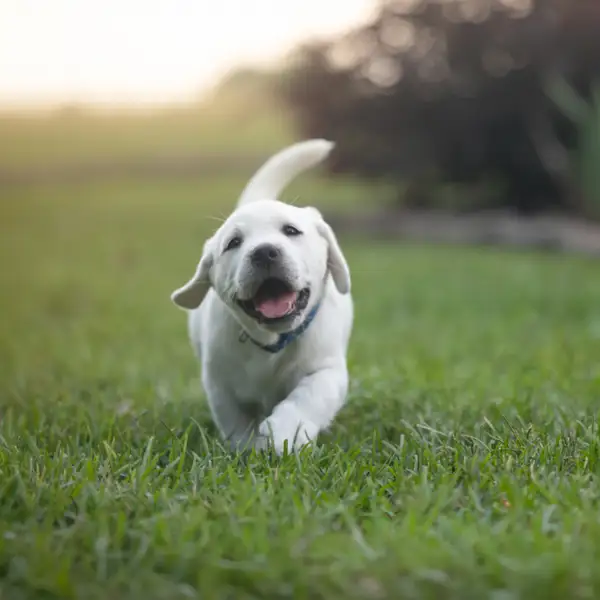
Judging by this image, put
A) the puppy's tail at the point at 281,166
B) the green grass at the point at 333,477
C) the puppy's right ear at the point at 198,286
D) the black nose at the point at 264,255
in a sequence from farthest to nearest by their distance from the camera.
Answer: the puppy's tail at the point at 281,166 < the puppy's right ear at the point at 198,286 < the black nose at the point at 264,255 < the green grass at the point at 333,477

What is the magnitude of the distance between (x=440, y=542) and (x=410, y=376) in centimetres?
228

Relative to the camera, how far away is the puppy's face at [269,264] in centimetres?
275

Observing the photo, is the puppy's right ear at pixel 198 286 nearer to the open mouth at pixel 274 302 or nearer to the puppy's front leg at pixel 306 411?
the open mouth at pixel 274 302

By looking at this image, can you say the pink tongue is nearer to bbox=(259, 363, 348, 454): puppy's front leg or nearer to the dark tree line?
bbox=(259, 363, 348, 454): puppy's front leg

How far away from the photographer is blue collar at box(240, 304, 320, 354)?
2.98 meters

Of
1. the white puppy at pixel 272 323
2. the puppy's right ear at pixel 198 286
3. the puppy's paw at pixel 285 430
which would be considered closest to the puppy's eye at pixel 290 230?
the white puppy at pixel 272 323

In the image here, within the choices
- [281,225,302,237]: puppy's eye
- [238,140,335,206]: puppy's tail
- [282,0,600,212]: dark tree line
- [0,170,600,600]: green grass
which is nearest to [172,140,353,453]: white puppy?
[281,225,302,237]: puppy's eye

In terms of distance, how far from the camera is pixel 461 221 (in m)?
11.8

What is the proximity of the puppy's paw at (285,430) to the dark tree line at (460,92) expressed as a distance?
946 cm

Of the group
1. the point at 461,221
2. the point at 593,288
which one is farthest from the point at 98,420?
the point at 461,221

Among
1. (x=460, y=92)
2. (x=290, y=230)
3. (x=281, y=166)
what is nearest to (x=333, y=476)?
(x=290, y=230)

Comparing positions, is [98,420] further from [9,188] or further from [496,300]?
[9,188]

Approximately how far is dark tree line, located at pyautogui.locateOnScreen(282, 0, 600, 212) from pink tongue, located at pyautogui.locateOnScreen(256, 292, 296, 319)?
9.41 m

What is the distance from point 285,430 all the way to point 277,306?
1.21ft
